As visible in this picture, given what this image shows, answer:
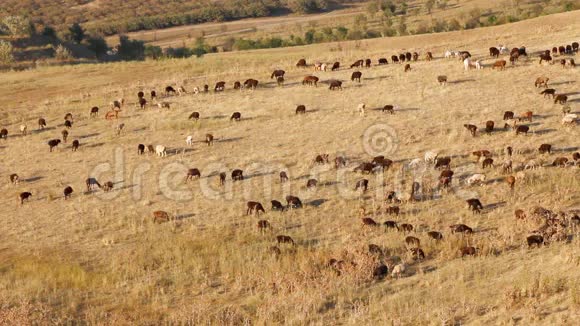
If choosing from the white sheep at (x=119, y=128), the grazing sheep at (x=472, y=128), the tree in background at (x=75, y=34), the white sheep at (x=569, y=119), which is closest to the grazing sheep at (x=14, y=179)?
the white sheep at (x=119, y=128)

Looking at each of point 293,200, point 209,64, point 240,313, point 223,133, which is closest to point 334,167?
point 293,200

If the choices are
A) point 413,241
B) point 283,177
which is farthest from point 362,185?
point 413,241

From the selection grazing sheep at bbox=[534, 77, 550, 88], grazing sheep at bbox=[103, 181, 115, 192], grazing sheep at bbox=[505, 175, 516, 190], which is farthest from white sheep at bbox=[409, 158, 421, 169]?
grazing sheep at bbox=[103, 181, 115, 192]

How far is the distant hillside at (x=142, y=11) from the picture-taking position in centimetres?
10439

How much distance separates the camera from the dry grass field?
14008 millimetres

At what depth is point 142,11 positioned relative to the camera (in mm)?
118312

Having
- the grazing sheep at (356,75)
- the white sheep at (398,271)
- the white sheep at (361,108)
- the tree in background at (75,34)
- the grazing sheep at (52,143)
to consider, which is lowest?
the white sheep at (398,271)

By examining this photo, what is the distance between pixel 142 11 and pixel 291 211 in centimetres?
10665

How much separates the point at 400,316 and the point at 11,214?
15.6 meters

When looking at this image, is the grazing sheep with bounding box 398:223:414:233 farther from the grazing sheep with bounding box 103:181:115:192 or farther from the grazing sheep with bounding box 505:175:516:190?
the grazing sheep with bounding box 103:181:115:192

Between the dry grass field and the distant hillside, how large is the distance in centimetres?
7003

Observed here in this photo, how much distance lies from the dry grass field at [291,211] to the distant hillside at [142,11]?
70032 millimetres

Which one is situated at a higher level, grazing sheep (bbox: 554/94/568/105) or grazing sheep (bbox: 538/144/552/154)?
grazing sheep (bbox: 554/94/568/105)

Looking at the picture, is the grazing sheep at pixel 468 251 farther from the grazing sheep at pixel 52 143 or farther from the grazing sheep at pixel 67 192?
the grazing sheep at pixel 52 143
